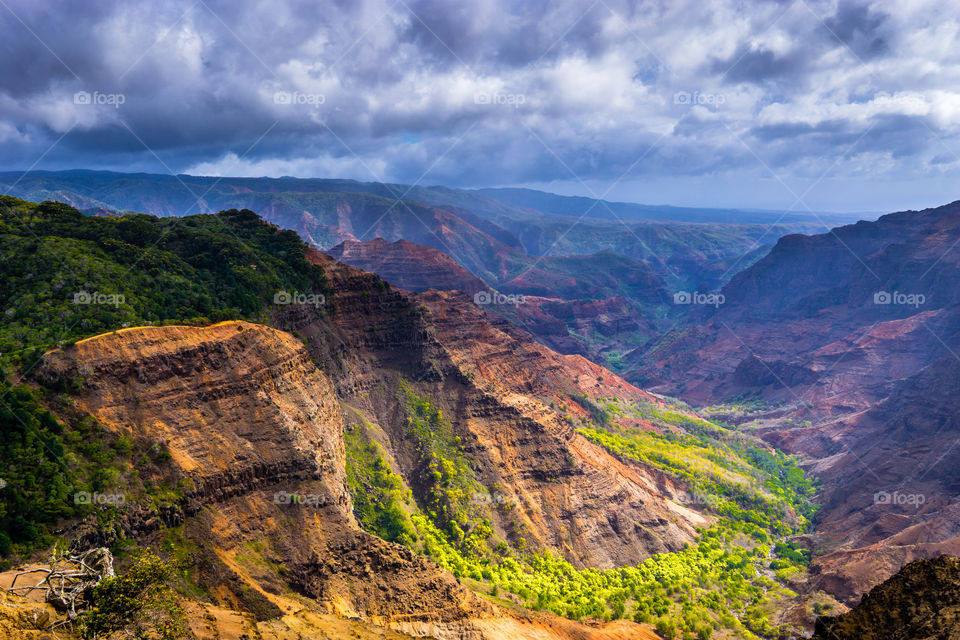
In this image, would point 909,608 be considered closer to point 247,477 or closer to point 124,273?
point 247,477

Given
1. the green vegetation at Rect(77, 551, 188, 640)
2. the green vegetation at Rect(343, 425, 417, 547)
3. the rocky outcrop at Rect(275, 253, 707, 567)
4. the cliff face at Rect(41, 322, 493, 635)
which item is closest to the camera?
the green vegetation at Rect(77, 551, 188, 640)

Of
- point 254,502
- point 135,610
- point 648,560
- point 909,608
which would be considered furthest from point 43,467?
point 648,560

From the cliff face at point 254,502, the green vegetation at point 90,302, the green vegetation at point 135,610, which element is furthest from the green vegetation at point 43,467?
the green vegetation at point 135,610

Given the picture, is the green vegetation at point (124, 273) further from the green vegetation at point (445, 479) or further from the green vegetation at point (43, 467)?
the green vegetation at point (445, 479)

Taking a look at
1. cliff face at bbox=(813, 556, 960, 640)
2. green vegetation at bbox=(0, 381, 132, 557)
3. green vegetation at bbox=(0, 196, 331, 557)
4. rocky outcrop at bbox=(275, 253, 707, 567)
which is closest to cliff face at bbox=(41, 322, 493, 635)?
green vegetation at bbox=(0, 196, 331, 557)

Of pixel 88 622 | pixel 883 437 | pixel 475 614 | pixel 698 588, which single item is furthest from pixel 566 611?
pixel 883 437

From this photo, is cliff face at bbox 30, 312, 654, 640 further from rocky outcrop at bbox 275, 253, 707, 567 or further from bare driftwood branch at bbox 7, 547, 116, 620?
rocky outcrop at bbox 275, 253, 707, 567

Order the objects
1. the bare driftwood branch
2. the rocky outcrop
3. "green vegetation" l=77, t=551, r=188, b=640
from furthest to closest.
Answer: the rocky outcrop → the bare driftwood branch → "green vegetation" l=77, t=551, r=188, b=640

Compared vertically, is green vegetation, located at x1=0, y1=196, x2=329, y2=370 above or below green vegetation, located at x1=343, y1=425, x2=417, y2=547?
above
